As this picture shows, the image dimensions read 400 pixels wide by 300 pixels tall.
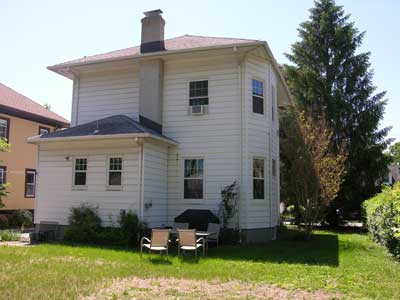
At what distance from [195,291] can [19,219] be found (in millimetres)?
16994

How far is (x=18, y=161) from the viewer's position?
2283 centimetres

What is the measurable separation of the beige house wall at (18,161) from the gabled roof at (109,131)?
914cm

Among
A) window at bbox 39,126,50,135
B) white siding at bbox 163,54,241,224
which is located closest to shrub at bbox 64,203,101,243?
white siding at bbox 163,54,241,224

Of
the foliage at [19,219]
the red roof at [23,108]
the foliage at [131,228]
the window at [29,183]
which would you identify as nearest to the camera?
the foliage at [131,228]

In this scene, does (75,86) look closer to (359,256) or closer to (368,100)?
(359,256)

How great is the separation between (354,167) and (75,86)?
53.5ft

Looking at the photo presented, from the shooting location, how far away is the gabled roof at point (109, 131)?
43.2ft

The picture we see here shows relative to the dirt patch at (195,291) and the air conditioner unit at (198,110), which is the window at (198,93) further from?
the dirt patch at (195,291)

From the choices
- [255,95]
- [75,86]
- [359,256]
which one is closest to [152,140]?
[255,95]

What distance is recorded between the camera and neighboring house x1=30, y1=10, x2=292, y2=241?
13.6 metres

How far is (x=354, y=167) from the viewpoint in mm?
22141

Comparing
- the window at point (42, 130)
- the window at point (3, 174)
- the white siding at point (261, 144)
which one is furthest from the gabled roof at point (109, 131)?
the window at point (42, 130)

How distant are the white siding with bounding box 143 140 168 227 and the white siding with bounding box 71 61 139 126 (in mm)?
2470

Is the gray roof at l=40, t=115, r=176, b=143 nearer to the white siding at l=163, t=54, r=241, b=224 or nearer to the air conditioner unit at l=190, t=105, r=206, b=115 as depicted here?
the white siding at l=163, t=54, r=241, b=224
